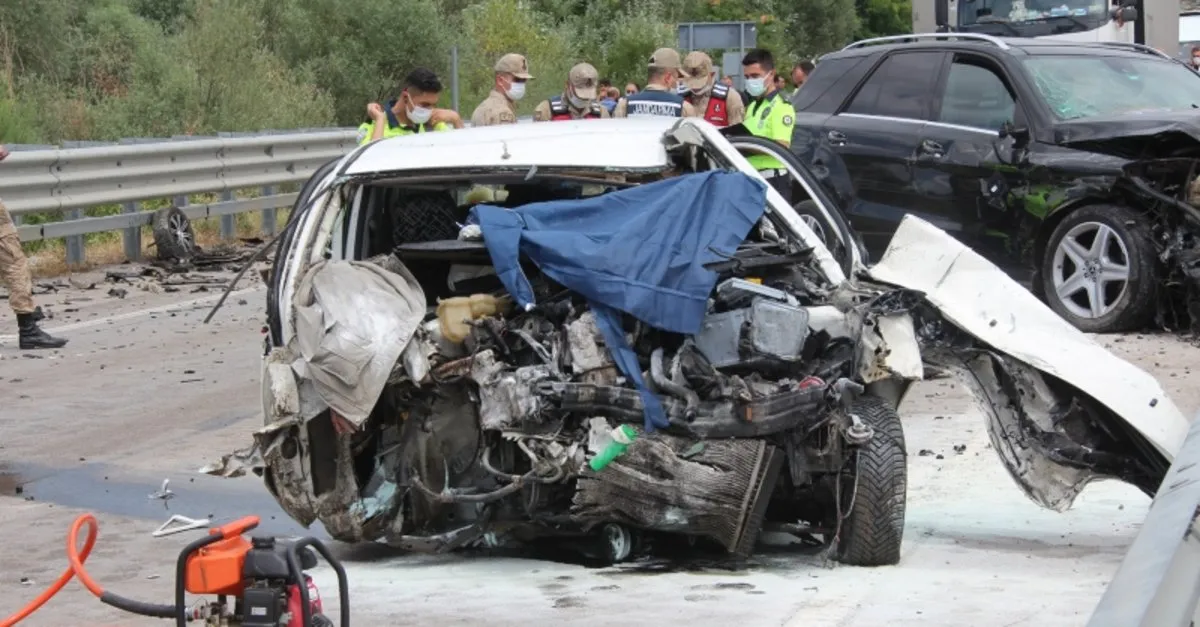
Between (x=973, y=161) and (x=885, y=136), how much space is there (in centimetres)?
85

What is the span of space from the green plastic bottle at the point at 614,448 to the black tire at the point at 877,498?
0.82 metres

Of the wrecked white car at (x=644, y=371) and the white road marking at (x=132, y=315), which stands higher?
the wrecked white car at (x=644, y=371)

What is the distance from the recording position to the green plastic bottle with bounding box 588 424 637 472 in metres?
6.54

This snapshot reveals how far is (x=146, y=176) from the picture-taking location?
1808 centimetres

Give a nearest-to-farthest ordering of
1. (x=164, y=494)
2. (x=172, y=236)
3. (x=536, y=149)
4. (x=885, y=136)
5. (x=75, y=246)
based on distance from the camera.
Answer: (x=536, y=149)
(x=164, y=494)
(x=885, y=136)
(x=75, y=246)
(x=172, y=236)

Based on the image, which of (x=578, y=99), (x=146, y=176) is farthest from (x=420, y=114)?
(x=146, y=176)

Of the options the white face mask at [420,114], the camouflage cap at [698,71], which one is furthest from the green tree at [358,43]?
the white face mask at [420,114]

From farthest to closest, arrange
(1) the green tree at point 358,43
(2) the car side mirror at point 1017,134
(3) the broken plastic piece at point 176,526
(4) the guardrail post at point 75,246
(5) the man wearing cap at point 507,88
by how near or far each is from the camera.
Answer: (1) the green tree at point 358,43, (4) the guardrail post at point 75,246, (2) the car side mirror at point 1017,134, (5) the man wearing cap at point 507,88, (3) the broken plastic piece at point 176,526

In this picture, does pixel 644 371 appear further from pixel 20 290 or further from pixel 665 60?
pixel 20 290

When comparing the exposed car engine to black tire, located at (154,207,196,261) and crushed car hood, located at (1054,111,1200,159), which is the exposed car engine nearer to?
crushed car hood, located at (1054,111,1200,159)

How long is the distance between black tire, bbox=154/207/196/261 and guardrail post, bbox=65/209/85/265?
735 mm

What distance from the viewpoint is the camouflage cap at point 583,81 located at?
12.6 meters

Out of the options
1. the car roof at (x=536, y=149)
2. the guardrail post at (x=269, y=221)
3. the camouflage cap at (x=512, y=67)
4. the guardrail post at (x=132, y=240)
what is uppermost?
the car roof at (x=536, y=149)

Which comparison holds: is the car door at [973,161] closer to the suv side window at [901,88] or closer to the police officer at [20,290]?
the suv side window at [901,88]
